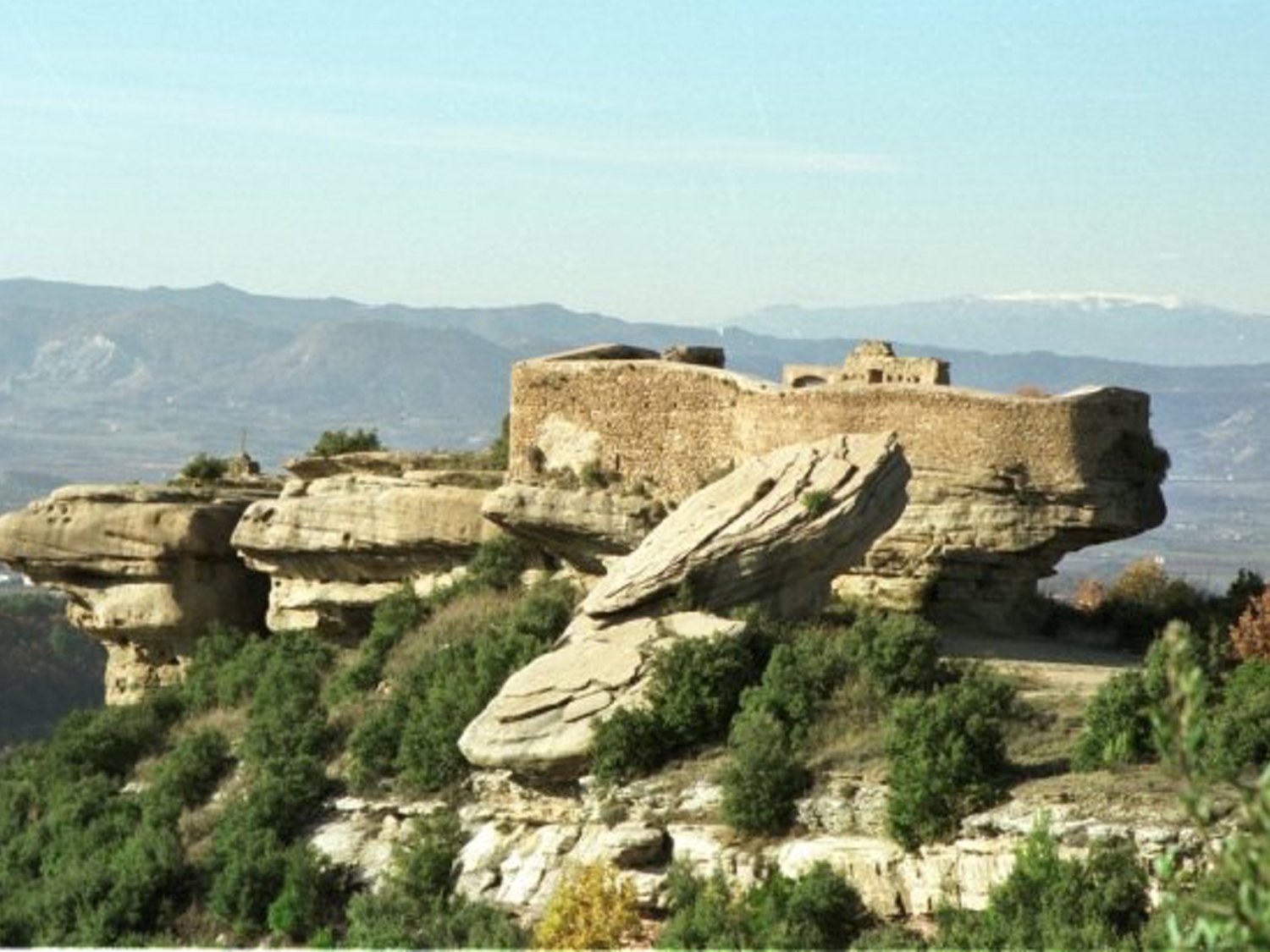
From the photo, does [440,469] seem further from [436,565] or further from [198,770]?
[198,770]

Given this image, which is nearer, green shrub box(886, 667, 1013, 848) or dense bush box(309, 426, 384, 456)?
green shrub box(886, 667, 1013, 848)

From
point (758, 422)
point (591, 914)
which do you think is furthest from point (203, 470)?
point (591, 914)

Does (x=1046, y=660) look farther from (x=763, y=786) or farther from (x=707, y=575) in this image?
(x=763, y=786)

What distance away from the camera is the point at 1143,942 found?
55.0ft

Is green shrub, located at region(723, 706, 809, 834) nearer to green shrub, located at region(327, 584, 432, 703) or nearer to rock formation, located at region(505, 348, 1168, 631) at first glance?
rock formation, located at region(505, 348, 1168, 631)

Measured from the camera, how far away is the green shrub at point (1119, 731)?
1959 cm

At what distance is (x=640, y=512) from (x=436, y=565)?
376 centimetres

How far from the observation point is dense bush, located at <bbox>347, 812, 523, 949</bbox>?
20625mm

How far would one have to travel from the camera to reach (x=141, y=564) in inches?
1241

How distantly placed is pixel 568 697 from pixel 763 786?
3.03 metres

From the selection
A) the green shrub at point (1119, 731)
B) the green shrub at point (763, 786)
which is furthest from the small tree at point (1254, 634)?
the green shrub at point (763, 786)

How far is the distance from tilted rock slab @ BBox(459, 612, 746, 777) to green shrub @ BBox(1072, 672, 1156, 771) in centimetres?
399

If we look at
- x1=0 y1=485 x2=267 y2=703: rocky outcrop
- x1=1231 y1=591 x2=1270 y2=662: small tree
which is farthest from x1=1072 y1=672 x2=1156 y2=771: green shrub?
x1=0 y1=485 x2=267 y2=703: rocky outcrop

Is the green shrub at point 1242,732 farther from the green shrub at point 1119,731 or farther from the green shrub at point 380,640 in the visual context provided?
the green shrub at point 380,640
